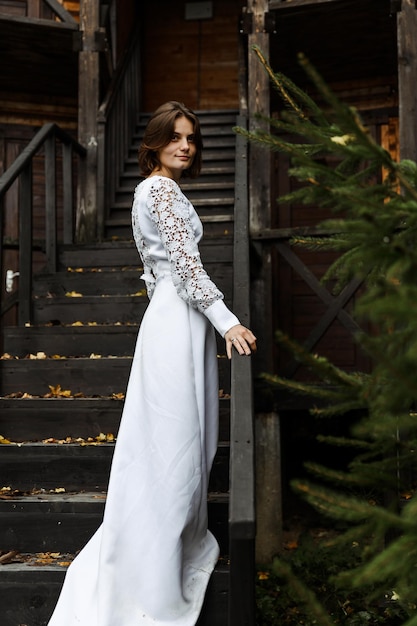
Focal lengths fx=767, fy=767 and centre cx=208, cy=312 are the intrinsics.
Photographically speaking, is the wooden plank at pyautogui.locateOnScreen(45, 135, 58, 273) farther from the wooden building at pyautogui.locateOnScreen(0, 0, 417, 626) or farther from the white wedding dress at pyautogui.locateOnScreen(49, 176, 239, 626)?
Result: the white wedding dress at pyautogui.locateOnScreen(49, 176, 239, 626)

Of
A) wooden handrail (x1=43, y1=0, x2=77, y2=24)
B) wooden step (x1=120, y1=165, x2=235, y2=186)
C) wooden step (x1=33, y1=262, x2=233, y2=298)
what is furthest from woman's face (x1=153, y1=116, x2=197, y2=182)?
wooden handrail (x1=43, y1=0, x2=77, y2=24)

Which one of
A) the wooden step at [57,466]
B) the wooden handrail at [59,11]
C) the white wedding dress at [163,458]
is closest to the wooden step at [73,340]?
the wooden step at [57,466]

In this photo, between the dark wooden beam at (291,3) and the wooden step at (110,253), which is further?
the dark wooden beam at (291,3)

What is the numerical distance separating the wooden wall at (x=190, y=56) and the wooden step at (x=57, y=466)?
7.18 meters

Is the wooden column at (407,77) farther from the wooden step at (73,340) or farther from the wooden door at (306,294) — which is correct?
the wooden step at (73,340)

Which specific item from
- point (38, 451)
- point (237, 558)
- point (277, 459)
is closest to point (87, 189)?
point (277, 459)

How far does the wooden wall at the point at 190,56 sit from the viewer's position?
10.4 meters

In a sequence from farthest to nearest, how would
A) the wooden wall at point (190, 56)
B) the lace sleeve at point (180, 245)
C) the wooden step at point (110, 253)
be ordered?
1. the wooden wall at point (190, 56)
2. the wooden step at point (110, 253)
3. the lace sleeve at point (180, 245)

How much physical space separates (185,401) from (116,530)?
0.52 m

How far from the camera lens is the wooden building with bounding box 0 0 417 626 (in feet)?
19.7

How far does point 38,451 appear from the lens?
3.98 metres

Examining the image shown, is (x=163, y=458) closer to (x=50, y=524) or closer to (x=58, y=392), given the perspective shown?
(x=50, y=524)

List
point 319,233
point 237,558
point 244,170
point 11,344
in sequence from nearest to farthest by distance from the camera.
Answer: point 237,558 → point 11,344 → point 244,170 → point 319,233

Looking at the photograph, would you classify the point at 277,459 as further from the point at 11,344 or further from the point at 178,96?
the point at 178,96
